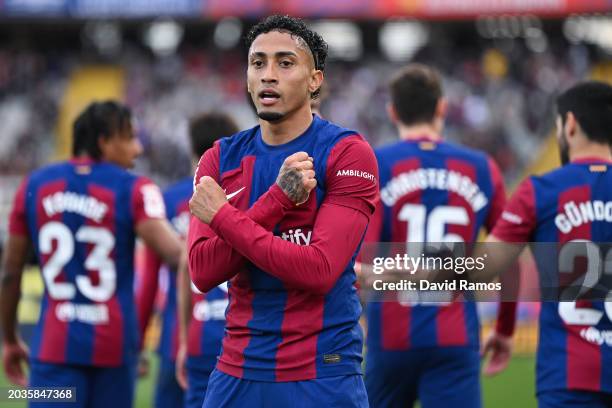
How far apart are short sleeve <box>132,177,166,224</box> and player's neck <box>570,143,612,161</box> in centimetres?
217

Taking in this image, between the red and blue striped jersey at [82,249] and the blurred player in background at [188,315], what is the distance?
0.39m

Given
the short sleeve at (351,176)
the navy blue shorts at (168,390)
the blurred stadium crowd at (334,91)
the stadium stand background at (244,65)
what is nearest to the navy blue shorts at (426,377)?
the navy blue shorts at (168,390)

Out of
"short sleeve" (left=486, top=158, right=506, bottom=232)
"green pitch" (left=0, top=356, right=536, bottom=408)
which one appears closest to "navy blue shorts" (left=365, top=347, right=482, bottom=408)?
"short sleeve" (left=486, top=158, right=506, bottom=232)

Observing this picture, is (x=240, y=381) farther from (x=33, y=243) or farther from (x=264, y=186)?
(x=33, y=243)

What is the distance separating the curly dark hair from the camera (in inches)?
134

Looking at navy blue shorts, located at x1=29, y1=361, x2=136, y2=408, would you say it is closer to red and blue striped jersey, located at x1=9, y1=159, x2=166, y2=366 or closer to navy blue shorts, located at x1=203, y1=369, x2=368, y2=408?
red and blue striped jersey, located at x1=9, y1=159, x2=166, y2=366

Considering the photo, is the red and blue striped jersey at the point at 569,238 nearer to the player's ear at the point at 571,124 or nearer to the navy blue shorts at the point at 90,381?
the player's ear at the point at 571,124

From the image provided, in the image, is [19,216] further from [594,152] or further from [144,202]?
[594,152]

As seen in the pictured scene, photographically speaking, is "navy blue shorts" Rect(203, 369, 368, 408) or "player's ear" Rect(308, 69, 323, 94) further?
"player's ear" Rect(308, 69, 323, 94)

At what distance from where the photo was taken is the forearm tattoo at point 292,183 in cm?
318

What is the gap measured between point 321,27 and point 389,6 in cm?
392

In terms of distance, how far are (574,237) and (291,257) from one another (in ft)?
5.21

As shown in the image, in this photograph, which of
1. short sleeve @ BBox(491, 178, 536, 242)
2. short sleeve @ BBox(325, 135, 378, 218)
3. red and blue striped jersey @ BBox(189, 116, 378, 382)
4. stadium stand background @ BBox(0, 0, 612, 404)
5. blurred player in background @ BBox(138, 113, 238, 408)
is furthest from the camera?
stadium stand background @ BBox(0, 0, 612, 404)

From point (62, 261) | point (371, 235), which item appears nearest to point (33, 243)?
point (62, 261)
